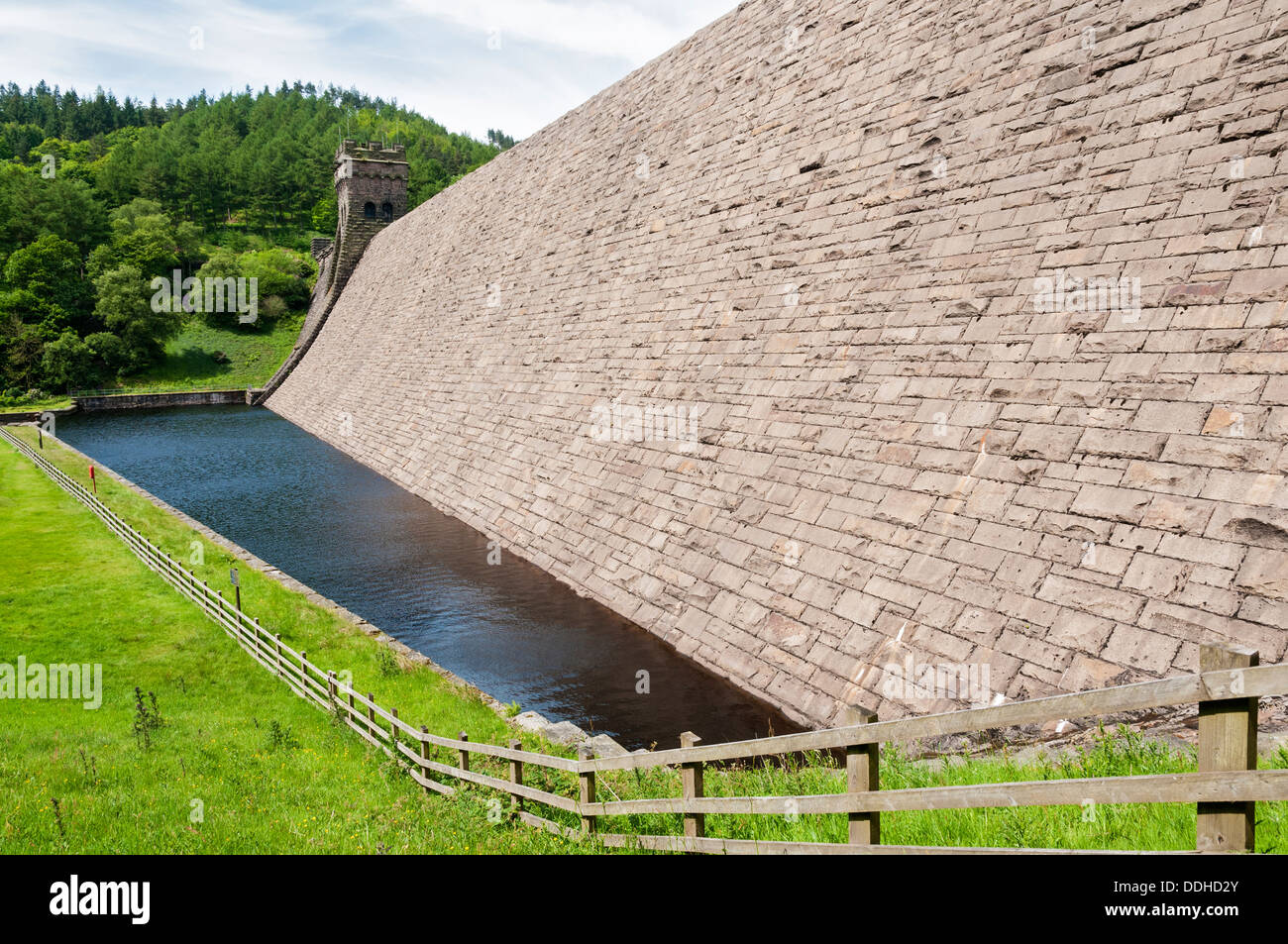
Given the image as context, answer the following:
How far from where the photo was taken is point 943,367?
990 cm

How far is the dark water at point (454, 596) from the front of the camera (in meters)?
9.94

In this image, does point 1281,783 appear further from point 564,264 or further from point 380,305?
point 380,305

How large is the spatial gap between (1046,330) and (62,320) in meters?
69.0

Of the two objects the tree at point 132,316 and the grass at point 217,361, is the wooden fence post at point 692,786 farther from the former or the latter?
the tree at point 132,316

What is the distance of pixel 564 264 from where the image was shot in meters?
22.2

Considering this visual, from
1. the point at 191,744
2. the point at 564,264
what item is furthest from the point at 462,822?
the point at 564,264

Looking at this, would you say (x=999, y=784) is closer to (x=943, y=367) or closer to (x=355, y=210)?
(x=943, y=367)

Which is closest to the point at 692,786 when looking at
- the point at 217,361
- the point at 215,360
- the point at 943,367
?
the point at 943,367

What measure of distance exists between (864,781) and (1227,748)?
1.44 meters

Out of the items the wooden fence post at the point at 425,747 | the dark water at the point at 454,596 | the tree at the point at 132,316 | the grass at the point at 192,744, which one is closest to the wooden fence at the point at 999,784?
the grass at the point at 192,744

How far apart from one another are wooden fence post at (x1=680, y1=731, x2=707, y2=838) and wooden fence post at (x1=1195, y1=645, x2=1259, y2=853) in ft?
8.48

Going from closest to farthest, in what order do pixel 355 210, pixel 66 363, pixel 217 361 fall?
pixel 66 363 < pixel 355 210 < pixel 217 361

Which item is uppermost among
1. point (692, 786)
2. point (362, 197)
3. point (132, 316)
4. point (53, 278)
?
point (362, 197)

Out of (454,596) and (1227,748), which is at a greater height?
(1227,748)
